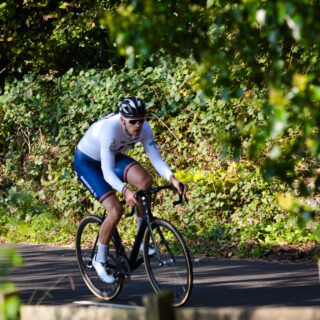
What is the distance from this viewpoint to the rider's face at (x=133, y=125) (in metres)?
7.25

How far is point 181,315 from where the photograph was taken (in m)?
3.12

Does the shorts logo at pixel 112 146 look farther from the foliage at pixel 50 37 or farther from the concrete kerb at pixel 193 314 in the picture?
the foliage at pixel 50 37

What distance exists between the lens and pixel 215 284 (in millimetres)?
8078

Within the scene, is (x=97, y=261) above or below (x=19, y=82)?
below

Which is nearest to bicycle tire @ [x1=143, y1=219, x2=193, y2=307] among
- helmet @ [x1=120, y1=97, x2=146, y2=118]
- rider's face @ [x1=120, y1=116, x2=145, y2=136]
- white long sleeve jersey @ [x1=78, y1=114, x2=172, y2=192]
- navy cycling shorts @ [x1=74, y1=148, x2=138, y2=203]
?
white long sleeve jersey @ [x1=78, y1=114, x2=172, y2=192]

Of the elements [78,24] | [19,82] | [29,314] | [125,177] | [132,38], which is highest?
[78,24]

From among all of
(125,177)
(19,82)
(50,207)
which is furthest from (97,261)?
(19,82)

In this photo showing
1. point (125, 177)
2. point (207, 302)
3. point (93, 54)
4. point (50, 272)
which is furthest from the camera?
point (93, 54)

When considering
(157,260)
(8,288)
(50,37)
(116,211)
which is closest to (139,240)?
(157,260)

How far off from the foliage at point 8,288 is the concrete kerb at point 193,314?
323 millimetres

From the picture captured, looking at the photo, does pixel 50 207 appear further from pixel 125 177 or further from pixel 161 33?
pixel 161 33

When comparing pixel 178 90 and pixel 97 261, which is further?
pixel 178 90

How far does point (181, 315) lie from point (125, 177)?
4.50 meters

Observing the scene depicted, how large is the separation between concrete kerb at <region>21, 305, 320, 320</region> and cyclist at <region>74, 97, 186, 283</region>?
3.46 metres
